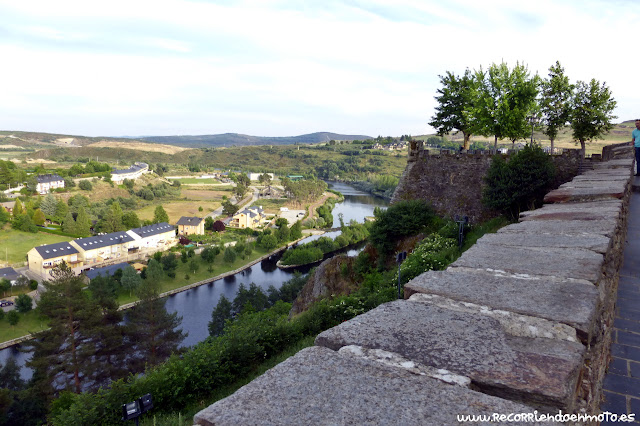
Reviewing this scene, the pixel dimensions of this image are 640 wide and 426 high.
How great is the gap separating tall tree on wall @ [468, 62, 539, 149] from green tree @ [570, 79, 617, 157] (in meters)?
1.92

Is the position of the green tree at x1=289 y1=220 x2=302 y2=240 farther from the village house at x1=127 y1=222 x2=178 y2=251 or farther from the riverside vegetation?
the riverside vegetation

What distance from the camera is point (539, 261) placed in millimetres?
2486

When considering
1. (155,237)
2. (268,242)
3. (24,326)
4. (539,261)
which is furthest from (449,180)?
(155,237)

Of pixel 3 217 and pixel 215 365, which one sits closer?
pixel 215 365

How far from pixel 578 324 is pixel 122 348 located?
2557cm

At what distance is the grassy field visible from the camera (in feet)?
154

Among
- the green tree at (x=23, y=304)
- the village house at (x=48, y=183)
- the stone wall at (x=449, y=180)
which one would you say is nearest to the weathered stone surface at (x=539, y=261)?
the stone wall at (x=449, y=180)

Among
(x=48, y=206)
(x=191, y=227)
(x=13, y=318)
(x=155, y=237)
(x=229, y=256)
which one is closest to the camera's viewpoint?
(x=13, y=318)

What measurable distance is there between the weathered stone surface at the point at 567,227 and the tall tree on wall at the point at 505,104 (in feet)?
54.3

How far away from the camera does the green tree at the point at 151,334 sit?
72.3 feet

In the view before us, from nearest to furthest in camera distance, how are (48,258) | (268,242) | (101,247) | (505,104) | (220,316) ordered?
(505,104)
(220,316)
(48,258)
(101,247)
(268,242)

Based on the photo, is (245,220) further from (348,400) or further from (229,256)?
(348,400)

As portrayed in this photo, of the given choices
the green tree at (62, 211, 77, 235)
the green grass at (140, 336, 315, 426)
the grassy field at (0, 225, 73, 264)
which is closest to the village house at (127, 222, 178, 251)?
the green tree at (62, 211, 77, 235)

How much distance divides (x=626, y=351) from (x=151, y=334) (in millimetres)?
23802
